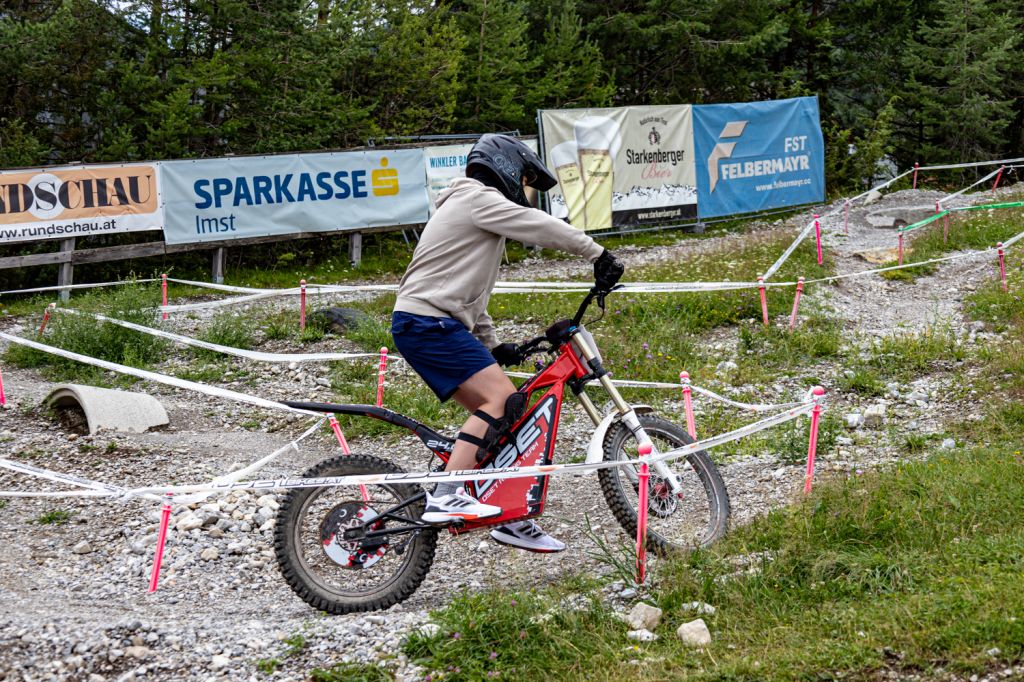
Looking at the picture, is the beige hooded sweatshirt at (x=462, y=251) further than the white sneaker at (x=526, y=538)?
No

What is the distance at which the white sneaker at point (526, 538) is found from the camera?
533cm

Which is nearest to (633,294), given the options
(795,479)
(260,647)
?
(795,479)

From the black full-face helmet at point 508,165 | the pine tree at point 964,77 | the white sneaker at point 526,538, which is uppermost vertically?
the pine tree at point 964,77

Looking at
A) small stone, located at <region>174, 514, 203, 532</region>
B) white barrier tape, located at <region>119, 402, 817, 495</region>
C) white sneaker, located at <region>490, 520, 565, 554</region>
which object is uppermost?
white barrier tape, located at <region>119, 402, 817, 495</region>

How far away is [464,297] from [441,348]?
0.29 metres

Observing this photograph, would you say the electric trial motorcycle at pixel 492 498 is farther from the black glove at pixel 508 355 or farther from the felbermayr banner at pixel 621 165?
the felbermayr banner at pixel 621 165

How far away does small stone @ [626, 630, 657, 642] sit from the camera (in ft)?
14.2

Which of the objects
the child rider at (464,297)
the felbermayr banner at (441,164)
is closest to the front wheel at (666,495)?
the child rider at (464,297)

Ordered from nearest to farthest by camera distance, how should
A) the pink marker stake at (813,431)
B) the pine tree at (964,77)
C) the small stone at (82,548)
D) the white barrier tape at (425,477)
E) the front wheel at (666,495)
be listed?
the white barrier tape at (425,477) → the front wheel at (666,495) → the pink marker stake at (813,431) → the small stone at (82,548) → the pine tree at (964,77)

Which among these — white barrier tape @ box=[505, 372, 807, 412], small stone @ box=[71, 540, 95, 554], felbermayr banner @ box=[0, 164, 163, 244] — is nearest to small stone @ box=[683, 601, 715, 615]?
white barrier tape @ box=[505, 372, 807, 412]

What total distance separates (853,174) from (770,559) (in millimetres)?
20997

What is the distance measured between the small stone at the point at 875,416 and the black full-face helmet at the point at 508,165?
367cm

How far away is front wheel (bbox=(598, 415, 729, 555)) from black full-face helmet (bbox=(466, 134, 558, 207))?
1.34 metres

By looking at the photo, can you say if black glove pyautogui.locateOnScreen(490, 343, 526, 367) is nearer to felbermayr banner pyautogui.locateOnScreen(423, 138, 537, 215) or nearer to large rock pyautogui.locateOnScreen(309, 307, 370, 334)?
large rock pyautogui.locateOnScreen(309, 307, 370, 334)
